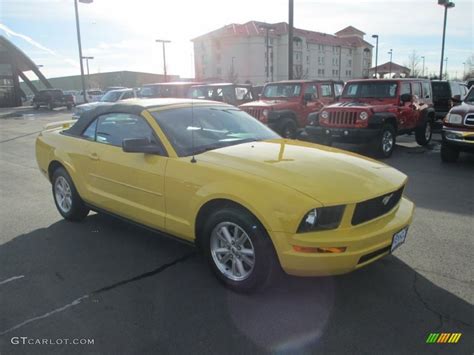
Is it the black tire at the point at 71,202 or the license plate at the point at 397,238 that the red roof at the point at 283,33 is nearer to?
the black tire at the point at 71,202

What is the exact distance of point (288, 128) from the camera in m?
12.1

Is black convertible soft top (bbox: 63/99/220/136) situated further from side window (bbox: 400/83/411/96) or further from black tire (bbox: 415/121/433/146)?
black tire (bbox: 415/121/433/146)

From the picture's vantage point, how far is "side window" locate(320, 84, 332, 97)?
13.1 m

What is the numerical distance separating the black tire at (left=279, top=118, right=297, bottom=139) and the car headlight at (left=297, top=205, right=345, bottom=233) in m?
8.83

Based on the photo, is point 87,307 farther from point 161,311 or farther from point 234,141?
point 234,141

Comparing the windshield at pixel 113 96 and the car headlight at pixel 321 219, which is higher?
the windshield at pixel 113 96

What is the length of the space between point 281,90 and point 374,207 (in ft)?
33.0

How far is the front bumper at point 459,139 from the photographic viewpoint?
843cm

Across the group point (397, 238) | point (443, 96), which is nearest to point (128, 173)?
point (397, 238)

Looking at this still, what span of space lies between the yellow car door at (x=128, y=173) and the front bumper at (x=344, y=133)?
22.1 feet

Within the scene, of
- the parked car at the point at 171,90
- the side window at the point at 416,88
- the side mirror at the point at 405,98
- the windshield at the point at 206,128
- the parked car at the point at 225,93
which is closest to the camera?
the windshield at the point at 206,128

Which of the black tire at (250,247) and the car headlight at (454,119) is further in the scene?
the car headlight at (454,119)

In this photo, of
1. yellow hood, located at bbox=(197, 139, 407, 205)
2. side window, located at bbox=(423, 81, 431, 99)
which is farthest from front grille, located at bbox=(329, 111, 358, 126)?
yellow hood, located at bbox=(197, 139, 407, 205)

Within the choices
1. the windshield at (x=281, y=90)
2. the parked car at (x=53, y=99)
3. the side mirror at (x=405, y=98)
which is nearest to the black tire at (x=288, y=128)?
the windshield at (x=281, y=90)
